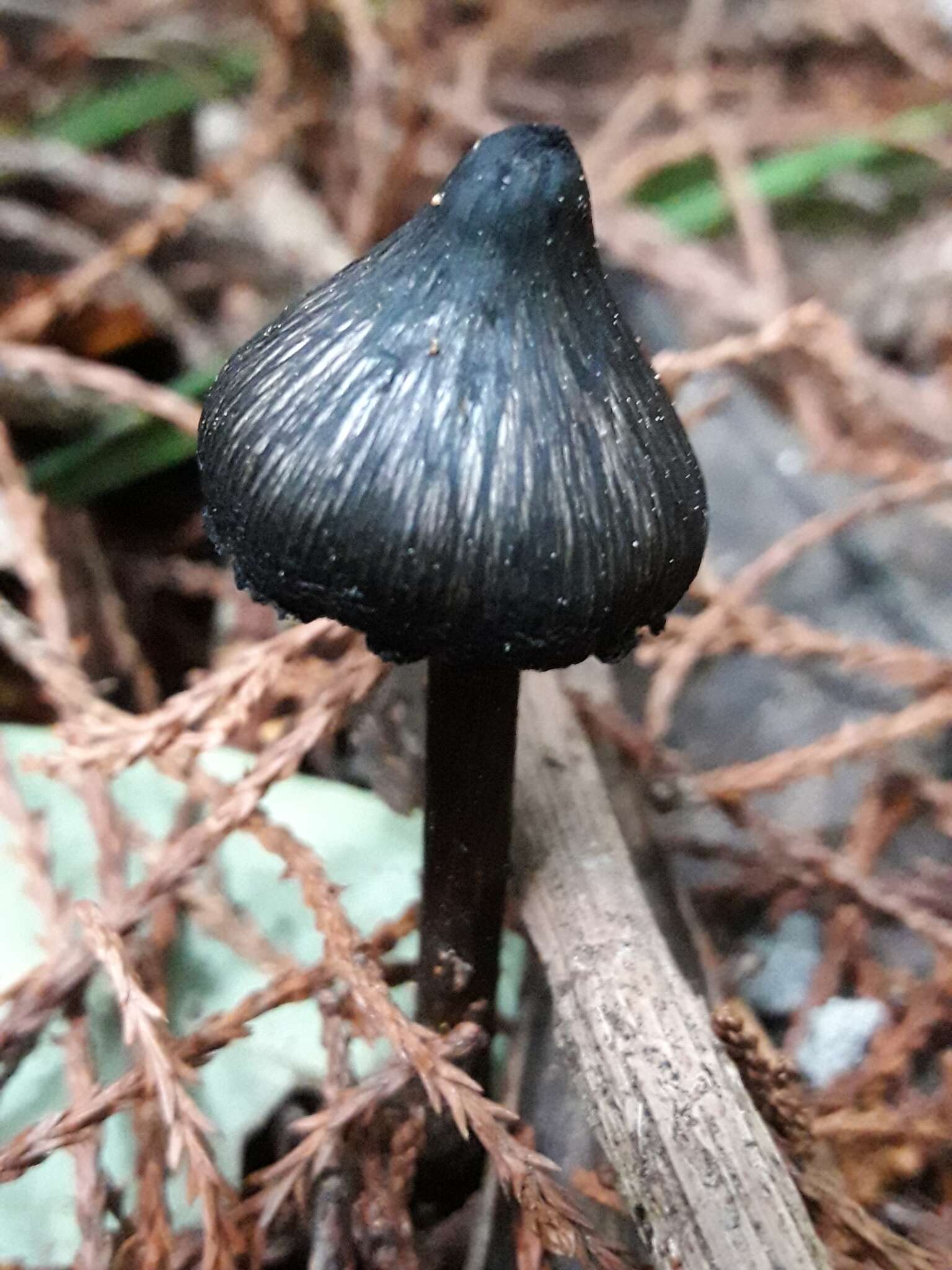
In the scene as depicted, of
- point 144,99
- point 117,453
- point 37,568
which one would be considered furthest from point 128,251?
point 144,99

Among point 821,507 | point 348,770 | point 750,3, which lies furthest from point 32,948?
point 750,3

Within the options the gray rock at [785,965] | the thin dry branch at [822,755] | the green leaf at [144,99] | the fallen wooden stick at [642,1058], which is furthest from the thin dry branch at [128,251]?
the gray rock at [785,965]

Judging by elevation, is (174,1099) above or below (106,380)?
below

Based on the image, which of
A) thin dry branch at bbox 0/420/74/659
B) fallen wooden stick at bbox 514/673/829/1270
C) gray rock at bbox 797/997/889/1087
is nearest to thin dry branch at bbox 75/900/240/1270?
fallen wooden stick at bbox 514/673/829/1270

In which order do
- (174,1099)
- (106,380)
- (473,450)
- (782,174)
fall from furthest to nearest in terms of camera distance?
1. (782,174)
2. (106,380)
3. (174,1099)
4. (473,450)

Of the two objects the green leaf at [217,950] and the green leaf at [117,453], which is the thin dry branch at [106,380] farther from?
the green leaf at [217,950]

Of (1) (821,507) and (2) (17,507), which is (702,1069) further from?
(1) (821,507)

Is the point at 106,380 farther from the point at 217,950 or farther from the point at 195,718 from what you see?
the point at 217,950
